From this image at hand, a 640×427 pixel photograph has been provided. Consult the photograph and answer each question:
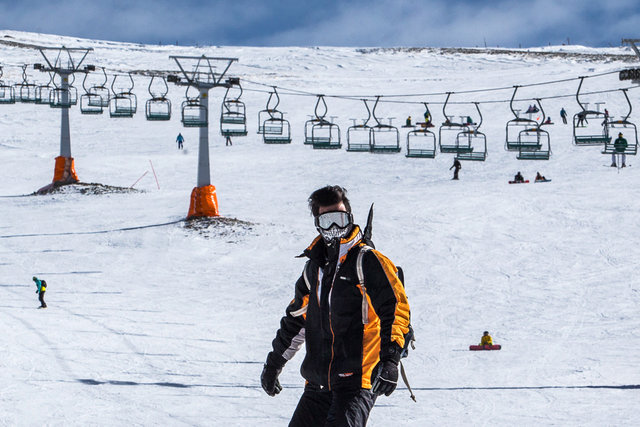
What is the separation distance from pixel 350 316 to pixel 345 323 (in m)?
0.04

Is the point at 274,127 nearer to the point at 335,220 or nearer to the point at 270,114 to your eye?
the point at 270,114

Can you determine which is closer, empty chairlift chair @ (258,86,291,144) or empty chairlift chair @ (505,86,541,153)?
empty chairlift chair @ (505,86,541,153)

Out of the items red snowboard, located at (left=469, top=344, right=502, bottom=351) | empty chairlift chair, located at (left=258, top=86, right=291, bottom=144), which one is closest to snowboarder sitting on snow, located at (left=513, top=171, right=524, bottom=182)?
empty chairlift chair, located at (left=258, top=86, right=291, bottom=144)

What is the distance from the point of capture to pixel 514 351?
1396 cm

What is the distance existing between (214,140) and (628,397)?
34.6 metres

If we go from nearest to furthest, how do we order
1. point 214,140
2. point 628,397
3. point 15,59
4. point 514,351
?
point 628,397 < point 514,351 < point 214,140 < point 15,59

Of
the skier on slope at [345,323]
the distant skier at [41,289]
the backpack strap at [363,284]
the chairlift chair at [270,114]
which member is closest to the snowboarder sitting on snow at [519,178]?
the chairlift chair at [270,114]

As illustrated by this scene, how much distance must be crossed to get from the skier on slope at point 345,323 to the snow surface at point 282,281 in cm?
579

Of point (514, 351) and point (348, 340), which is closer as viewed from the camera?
point (348, 340)

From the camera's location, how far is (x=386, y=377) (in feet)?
12.3

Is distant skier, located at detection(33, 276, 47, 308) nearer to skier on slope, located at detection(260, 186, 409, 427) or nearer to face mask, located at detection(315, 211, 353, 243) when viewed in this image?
skier on slope, located at detection(260, 186, 409, 427)

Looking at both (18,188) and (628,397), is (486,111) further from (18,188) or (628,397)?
(628,397)

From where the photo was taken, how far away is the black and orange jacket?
3.79m

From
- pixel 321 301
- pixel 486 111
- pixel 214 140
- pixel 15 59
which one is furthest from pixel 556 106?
pixel 15 59
